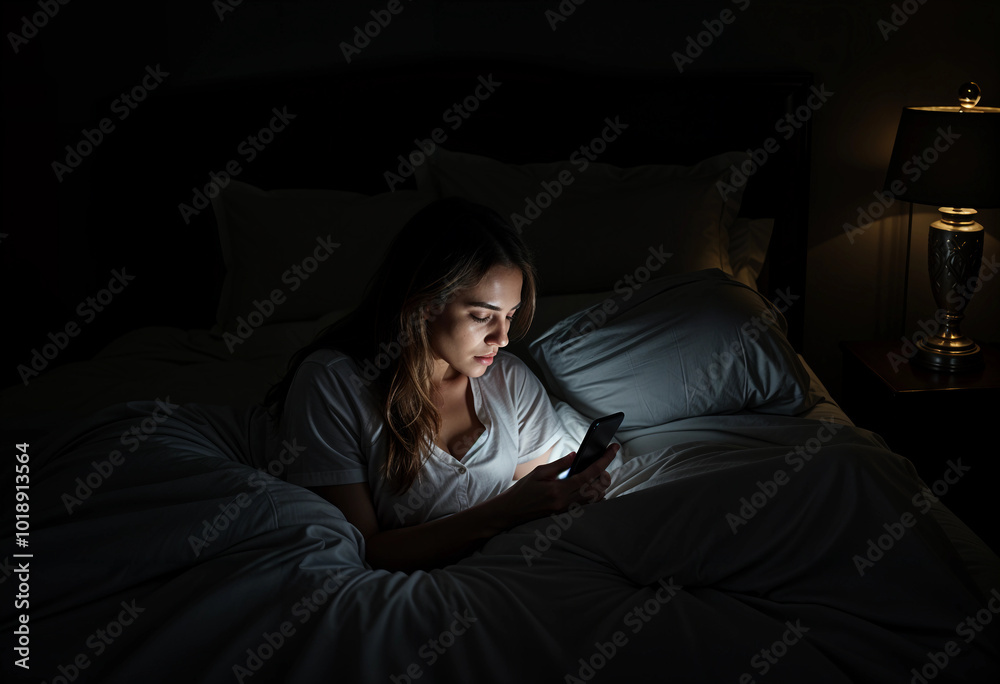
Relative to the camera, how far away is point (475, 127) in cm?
231

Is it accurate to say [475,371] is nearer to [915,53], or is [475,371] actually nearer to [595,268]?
[595,268]

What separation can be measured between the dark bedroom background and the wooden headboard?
0.04 m

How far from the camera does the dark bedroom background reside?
229 cm

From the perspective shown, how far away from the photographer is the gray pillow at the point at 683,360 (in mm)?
1557
